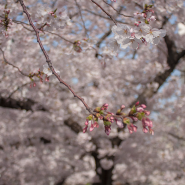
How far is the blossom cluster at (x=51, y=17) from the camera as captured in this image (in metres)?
1.90

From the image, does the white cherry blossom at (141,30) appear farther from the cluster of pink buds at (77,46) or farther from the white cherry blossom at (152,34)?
the cluster of pink buds at (77,46)

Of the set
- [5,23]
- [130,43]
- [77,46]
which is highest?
[5,23]

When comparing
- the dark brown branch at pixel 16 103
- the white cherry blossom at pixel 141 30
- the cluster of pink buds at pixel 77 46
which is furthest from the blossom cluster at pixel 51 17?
the dark brown branch at pixel 16 103

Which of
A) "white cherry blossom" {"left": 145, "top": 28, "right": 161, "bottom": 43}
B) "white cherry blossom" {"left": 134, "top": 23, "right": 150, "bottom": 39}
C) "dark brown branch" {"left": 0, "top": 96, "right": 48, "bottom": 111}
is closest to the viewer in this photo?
"white cherry blossom" {"left": 134, "top": 23, "right": 150, "bottom": 39}

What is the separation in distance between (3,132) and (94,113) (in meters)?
5.96

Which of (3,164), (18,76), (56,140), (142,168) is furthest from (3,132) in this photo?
(142,168)

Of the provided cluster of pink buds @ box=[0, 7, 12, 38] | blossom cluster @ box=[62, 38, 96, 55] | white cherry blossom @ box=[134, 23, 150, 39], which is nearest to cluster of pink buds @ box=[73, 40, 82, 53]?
blossom cluster @ box=[62, 38, 96, 55]

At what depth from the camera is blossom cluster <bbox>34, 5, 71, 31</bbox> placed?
1904 millimetres

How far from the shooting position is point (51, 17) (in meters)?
1.94

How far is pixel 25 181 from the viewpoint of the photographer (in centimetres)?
686

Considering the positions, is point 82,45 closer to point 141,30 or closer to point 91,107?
point 141,30

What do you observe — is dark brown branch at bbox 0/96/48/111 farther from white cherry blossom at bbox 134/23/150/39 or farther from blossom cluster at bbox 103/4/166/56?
white cherry blossom at bbox 134/23/150/39

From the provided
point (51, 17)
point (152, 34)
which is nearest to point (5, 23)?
point (51, 17)

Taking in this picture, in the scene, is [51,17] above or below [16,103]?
above
